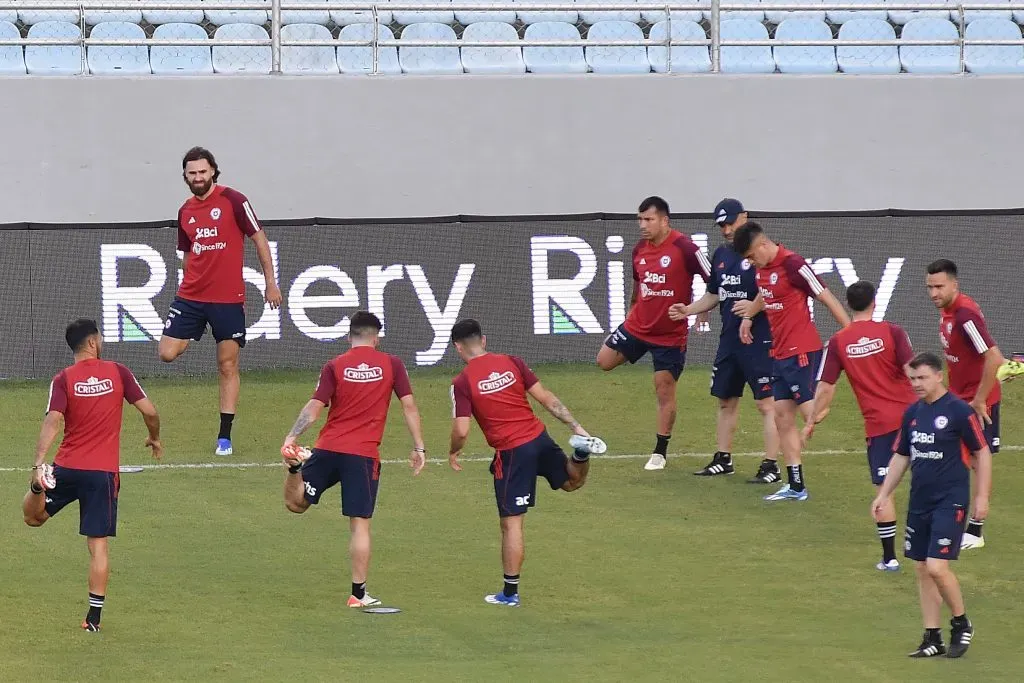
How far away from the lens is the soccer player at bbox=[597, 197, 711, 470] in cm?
1345

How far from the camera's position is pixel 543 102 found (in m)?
19.8

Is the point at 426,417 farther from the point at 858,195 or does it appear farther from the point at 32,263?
the point at 858,195

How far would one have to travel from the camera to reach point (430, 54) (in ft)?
67.4

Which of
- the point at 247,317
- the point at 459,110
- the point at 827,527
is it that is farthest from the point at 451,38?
the point at 827,527

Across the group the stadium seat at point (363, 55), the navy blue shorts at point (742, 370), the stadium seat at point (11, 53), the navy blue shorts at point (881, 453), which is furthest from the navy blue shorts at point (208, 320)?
the stadium seat at point (11, 53)

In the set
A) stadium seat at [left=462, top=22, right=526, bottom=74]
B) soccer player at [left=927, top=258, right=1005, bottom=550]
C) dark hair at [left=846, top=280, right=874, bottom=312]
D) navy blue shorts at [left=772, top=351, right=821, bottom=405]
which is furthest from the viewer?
stadium seat at [left=462, top=22, right=526, bottom=74]

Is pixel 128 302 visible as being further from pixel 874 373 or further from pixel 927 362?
pixel 927 362

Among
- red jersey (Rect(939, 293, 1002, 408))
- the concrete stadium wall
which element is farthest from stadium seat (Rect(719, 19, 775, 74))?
red jersey (Rect(939, 293, 1002, 408))

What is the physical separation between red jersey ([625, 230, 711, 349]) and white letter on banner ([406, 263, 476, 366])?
4.21 m

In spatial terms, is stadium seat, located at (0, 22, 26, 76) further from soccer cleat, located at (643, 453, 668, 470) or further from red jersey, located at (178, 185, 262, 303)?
soccer cleat, located at (643, 453, 668, 470)

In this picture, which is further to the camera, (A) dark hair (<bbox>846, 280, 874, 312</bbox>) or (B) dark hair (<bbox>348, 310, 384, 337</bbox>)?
(A) dark hair (<bbox>846, 280, 874, 312</bbox>)

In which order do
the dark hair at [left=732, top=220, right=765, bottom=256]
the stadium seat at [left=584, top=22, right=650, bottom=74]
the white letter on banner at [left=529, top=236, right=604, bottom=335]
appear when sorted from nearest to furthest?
the dark hair at [left=732, top=220, right=765, bottom=256] < the white letter on banner at [left=529, top=236, right=604, bottom=335] < the stadium seat at [left=584, top=22, right=650, bottom=74]

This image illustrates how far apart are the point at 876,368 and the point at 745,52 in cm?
1144

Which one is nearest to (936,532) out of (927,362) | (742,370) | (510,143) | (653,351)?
(927,362)
